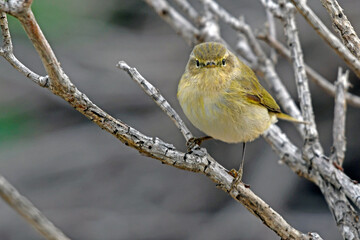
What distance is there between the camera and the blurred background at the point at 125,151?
4.64 metres

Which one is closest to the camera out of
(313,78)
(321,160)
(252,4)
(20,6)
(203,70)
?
(20,6)

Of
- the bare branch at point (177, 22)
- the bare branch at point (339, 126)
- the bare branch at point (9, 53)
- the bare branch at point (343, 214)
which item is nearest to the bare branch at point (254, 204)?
the bare branch at point (343, 214)

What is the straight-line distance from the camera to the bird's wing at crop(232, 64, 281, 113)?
3087 millimetres

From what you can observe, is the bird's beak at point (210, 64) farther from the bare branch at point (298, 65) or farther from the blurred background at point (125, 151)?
the blurred background at point (125, 151)

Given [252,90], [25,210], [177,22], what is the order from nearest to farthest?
[25,210] < [252,90] < [177,22]

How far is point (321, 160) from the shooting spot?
2785 millimetres

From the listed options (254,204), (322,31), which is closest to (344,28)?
(322,31)

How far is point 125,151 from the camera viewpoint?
529cm

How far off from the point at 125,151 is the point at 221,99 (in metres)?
2.61

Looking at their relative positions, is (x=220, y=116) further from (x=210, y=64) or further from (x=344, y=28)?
(x=344, y=28)

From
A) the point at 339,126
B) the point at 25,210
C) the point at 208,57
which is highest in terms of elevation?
the point at 208,57

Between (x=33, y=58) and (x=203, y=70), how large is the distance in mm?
3217

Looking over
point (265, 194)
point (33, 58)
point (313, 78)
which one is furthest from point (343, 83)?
point (33, 58)

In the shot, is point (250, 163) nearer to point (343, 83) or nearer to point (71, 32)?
point (343, 83)
